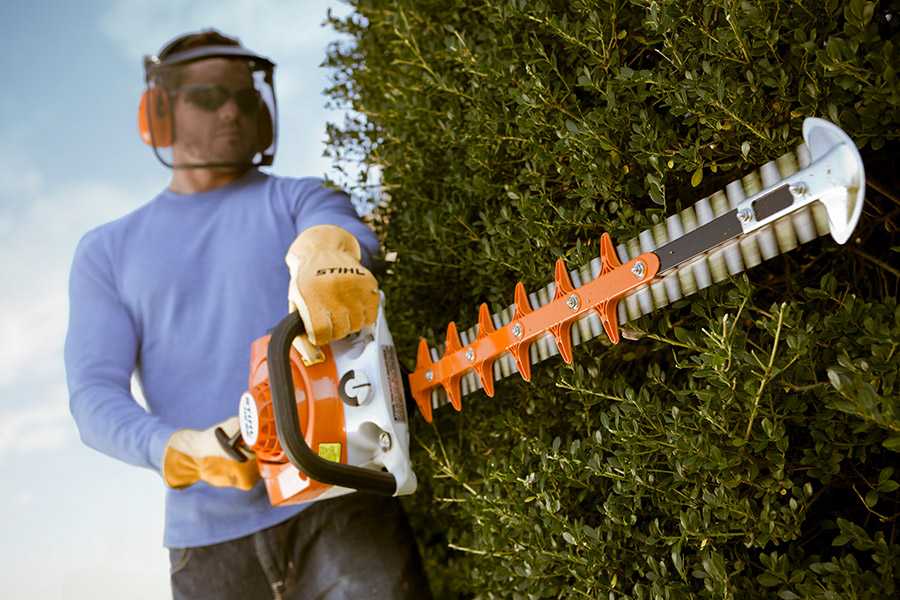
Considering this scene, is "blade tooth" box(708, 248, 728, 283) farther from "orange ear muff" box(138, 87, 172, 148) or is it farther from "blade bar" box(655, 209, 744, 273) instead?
"orange ear muff" box(138, 87, 172, 148)

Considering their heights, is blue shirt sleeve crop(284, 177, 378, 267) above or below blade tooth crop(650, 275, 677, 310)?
above

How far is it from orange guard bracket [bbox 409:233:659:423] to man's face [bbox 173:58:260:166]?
109 cm

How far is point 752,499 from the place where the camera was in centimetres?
145

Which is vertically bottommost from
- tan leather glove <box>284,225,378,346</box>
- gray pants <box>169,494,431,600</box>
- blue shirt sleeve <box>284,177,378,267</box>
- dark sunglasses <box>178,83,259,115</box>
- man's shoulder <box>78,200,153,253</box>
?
gray pants <box>169,494,431,600</box>

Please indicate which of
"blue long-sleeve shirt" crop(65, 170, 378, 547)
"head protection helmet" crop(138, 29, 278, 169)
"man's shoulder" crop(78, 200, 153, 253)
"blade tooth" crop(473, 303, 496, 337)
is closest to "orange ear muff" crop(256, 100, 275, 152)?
"head protection helmet" crop(138, 29, 278, 169)

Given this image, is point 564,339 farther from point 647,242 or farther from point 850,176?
point 850,176

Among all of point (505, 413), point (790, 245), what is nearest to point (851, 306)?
point (790, 245)

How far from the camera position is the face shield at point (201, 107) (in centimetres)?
265

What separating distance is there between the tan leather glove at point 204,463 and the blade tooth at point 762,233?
52.9 inches

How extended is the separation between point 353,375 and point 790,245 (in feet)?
3.40

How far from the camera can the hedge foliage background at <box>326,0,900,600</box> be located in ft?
A: 4.33

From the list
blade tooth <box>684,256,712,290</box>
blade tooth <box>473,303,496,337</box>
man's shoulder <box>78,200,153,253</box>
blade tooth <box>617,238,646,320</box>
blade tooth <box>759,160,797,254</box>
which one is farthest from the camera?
man's shoulder <box>78,200,153,253</box>

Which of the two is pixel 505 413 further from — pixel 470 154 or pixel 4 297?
pixel 4 297

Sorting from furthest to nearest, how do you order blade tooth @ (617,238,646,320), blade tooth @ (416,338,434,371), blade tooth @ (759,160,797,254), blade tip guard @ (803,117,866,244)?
blade tooth @ (416,338,434,371) → blade tooth @ (617,238,646,320) → blade tooth @ (759,160,797,254) → blade tip guard @ (803,117,866,244)
